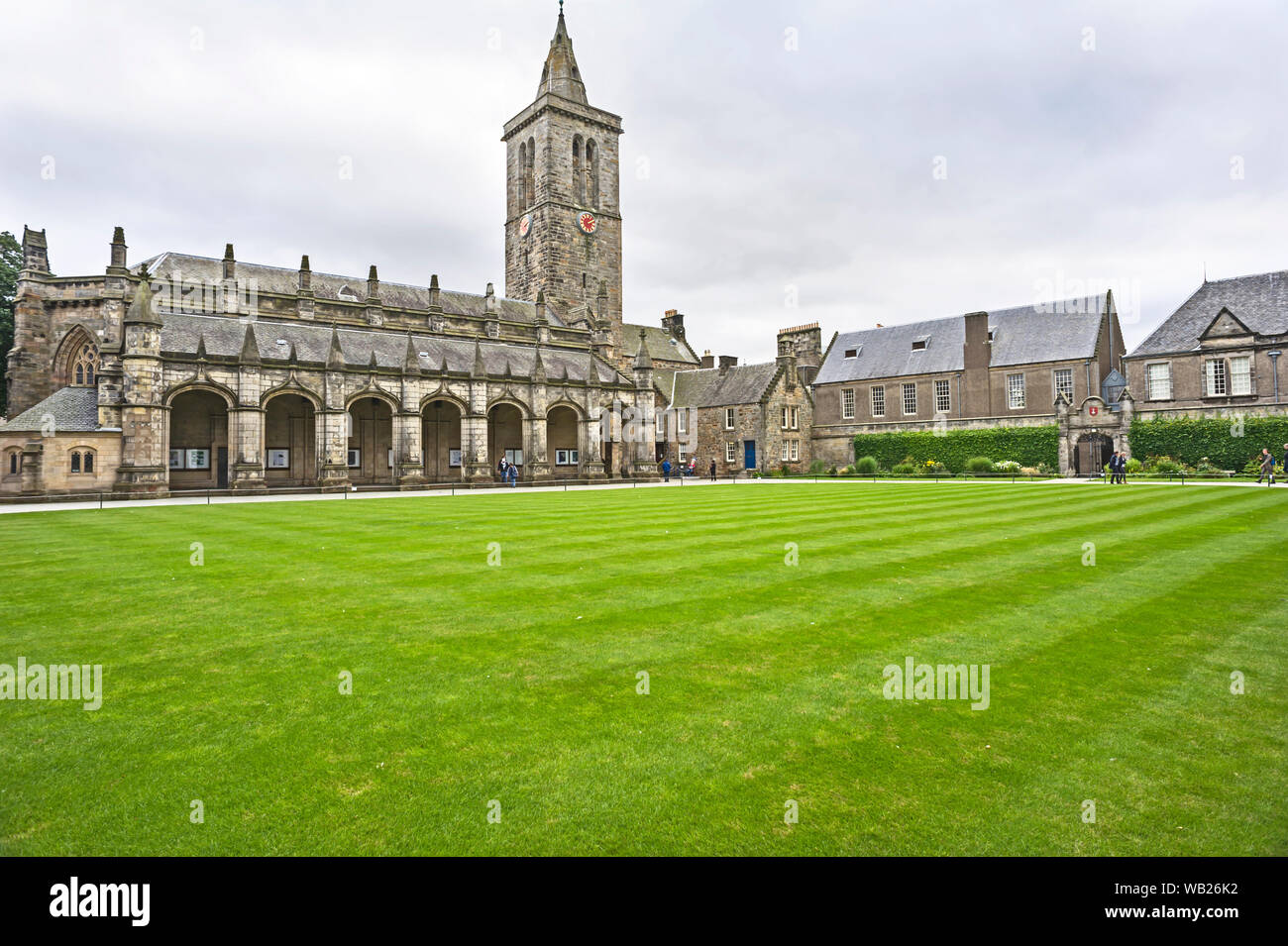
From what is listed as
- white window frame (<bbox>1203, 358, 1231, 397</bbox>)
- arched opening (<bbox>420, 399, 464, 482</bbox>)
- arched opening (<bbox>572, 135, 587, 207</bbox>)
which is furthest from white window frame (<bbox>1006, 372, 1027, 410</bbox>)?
arched opening (<bbox>420, 399, 464, 482</bbox>)

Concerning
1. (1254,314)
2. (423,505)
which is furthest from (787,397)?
(423,505)

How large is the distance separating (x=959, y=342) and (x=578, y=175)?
3187 centimetres

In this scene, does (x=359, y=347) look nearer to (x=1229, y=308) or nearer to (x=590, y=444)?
(x=590, y=444)

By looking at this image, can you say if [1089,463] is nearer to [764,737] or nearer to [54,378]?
[764,737]

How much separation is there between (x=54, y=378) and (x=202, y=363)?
1107 cm

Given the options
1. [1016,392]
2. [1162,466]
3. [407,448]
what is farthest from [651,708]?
[1016,392]

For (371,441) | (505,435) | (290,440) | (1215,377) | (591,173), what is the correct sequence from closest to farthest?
(290,440) < (371,441) < (1215,377) < (505,435) < (591,173)

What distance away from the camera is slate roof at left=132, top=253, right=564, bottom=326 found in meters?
35.9

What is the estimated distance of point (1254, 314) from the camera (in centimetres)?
3812

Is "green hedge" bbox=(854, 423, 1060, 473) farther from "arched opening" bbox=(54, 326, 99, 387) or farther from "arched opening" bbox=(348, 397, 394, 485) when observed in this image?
"arched opening" bbox=(54, 326, 99, 387)

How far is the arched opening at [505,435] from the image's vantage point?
4228 centimetres

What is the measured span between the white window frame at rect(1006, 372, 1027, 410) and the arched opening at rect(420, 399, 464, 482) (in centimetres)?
3619

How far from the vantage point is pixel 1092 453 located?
136 ft
